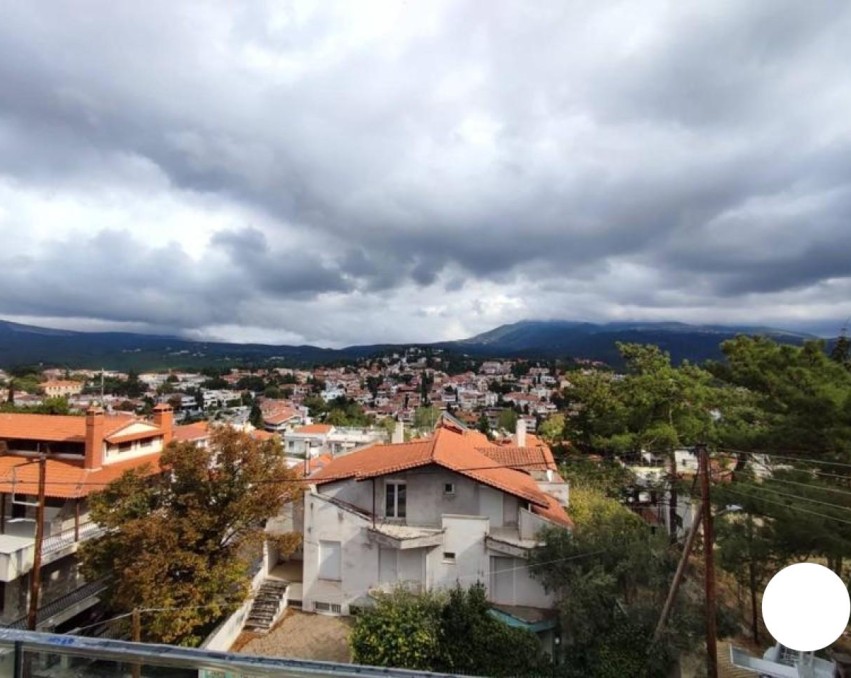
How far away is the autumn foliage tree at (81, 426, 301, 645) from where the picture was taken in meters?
14.1

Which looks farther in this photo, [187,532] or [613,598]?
[187,532]

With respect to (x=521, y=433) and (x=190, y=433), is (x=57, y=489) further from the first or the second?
(x=190, y=433)

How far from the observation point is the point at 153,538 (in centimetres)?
1412

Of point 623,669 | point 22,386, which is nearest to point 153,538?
point 623,669

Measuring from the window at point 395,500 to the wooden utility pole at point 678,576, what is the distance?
8560 millimetres

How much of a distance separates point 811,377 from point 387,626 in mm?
15033

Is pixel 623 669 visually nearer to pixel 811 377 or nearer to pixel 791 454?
pixel 791 454

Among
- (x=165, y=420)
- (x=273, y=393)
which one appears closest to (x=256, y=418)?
(x=165, y=420)

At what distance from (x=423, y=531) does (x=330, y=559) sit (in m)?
3.51

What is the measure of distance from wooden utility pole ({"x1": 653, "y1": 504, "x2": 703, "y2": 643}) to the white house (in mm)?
3865

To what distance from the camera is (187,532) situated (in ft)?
48.1

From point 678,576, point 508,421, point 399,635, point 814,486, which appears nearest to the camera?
point 678,576

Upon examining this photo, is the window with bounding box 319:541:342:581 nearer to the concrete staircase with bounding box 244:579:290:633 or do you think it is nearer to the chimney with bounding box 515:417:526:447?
the concrete staircase with bounding box 244:579:290:633

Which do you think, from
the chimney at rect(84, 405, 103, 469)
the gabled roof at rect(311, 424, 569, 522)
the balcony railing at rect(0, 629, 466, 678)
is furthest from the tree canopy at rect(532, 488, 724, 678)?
the chimney at rect(84, 405, 103, 469)
